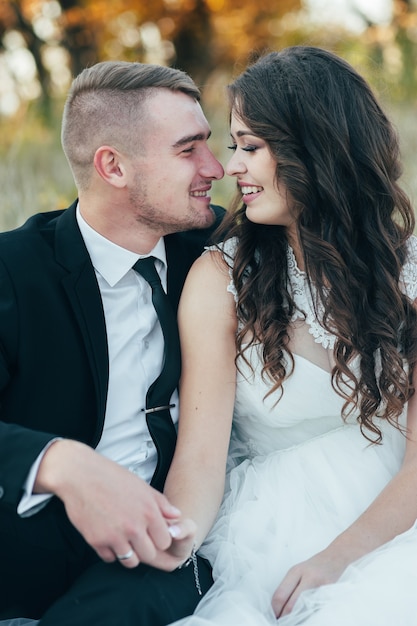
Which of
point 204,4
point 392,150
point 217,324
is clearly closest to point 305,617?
point 217,324

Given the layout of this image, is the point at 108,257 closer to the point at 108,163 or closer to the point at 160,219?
the point at 160,219

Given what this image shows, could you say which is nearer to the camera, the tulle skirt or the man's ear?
the tulle skirt

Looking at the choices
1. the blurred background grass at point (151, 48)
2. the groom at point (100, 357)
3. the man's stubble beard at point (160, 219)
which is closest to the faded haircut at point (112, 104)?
the groom at point (100, 357)

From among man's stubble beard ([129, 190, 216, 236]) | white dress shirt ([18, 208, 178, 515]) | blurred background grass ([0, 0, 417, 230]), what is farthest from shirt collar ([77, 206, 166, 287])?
blurred background grass ([0, 0, 417, 230])

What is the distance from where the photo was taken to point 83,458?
2150mm

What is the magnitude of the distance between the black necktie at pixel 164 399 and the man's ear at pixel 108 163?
54 cm

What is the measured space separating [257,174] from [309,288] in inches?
18.1

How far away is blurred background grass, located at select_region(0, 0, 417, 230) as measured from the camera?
663 cm

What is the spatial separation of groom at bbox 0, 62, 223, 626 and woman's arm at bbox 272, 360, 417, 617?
0.30 meters

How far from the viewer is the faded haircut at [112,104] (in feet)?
10.3

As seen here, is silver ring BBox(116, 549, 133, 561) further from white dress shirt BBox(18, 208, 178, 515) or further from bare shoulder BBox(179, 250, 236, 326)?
bare shoulder BBox(179, 250, 236, 326)

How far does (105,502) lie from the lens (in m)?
2.10

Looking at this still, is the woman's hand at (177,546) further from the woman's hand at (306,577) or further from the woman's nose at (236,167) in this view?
the woman's nose at (236,167)

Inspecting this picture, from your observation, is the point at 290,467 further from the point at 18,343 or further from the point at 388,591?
the point at 18,343
